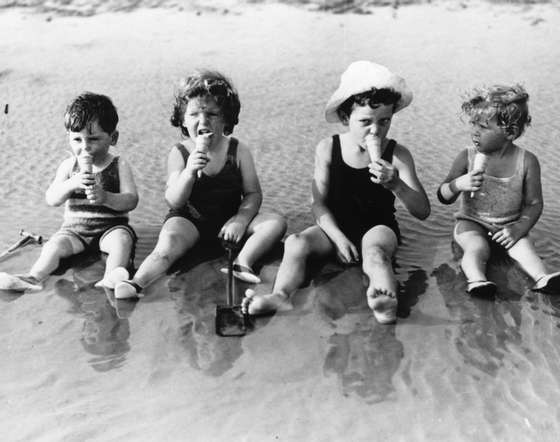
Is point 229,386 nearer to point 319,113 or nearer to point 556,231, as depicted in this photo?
point 556,231

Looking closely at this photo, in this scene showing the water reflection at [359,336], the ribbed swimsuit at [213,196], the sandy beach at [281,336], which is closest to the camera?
the sandy beach at [281,336]

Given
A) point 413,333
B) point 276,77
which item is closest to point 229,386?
point 413,333

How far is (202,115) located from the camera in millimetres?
4137

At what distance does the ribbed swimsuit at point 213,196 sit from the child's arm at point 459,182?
130cm

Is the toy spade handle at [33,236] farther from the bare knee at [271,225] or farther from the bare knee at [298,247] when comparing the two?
the bare knee at [298,247]

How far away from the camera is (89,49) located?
32.6 feet

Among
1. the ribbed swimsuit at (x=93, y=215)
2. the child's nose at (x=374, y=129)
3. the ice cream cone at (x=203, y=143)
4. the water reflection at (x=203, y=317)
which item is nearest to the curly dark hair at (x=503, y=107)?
the child's nose at (x=374, y=129)

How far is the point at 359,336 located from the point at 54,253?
6.25 ft

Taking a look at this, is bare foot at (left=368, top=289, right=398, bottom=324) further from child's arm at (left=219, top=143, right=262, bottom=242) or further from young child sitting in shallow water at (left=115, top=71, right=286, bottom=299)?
child's arm at (left=219, top=143, right=262, bottom=242)

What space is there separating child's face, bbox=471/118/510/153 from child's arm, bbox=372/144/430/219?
0.46 meters

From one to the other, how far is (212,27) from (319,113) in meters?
4.42

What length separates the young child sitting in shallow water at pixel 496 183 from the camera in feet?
13.4

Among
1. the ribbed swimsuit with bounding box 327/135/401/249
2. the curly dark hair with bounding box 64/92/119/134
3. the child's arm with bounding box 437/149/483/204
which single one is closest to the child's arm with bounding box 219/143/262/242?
the ribbed swimsuit with bounding box 327/135/401/249

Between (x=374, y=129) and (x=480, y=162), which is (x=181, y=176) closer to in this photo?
(x=374, y=129)
